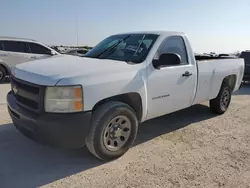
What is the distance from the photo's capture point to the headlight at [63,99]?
132 inches

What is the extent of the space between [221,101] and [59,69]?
14.2 ft

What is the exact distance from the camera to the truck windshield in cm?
447

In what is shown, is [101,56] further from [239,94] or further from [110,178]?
[239,94]

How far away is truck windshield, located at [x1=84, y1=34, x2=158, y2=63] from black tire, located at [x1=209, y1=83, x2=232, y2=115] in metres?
2.60

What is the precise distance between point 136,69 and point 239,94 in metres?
7.09

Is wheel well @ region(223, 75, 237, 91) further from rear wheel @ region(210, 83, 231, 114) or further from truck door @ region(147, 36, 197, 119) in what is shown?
truck door @ region(147, 36, 197, 119)

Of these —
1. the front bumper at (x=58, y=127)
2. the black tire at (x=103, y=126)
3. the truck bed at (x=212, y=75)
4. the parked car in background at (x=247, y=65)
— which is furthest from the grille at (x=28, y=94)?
the parked car in background at (x=247, y=65)

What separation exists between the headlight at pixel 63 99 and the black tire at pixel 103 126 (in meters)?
0.36

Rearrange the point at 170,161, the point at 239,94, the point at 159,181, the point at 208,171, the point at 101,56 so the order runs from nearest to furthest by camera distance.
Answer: the point at 159,181
the point at 208,171
the point at 170,161
the point at 101,56
the point at 239,94

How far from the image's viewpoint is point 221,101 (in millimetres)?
6590

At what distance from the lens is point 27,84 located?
364cm

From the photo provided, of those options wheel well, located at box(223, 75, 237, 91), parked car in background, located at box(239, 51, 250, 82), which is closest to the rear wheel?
wheel well, located at box(223, 75, 237, 91)

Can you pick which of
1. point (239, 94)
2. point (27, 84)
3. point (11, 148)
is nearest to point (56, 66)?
point (27, 84)

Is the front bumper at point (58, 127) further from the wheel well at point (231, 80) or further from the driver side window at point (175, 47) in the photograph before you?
the wheel well at point (231, 80)
